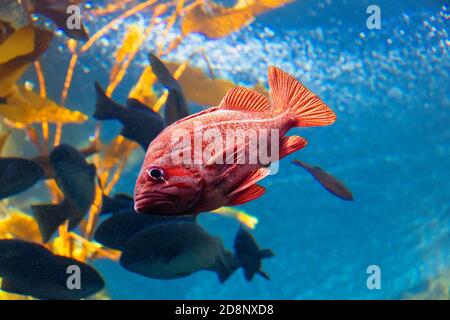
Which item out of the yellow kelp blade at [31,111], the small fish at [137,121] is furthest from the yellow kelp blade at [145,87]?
the small fish at [137,121]

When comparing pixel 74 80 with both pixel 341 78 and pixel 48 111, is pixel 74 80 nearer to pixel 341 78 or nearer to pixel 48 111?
pixel 48 111

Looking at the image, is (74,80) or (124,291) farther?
(124,291)

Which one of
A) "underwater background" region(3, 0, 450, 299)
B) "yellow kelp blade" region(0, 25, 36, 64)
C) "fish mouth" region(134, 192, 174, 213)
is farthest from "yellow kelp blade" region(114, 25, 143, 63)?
"fish mouth" region(134, 192, 174, 213)

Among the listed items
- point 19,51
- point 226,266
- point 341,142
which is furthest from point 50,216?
point 341,142

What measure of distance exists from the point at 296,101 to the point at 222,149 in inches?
12.6

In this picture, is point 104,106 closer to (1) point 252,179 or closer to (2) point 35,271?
(2) point 35,271

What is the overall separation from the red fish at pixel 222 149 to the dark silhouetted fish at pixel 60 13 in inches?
65.2

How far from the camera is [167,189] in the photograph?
979 mm

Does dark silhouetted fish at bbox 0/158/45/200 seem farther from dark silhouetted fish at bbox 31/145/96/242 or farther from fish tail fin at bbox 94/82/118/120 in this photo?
fish tail fin at bbox 94/82/118/120

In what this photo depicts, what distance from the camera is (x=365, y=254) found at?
688 inches

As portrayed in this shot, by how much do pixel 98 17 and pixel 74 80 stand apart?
119cm

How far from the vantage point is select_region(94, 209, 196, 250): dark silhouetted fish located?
2.27 m

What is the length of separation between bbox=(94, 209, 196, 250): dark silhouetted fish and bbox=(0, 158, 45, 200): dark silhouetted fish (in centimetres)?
50

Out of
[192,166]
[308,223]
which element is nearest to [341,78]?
[192,166]
